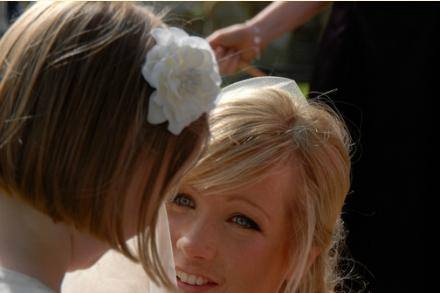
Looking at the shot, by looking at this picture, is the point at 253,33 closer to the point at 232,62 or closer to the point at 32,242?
the point at 232,62

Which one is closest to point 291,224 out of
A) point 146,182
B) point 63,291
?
point 63,291

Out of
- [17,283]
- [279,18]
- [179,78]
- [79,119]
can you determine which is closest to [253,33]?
[279,18]

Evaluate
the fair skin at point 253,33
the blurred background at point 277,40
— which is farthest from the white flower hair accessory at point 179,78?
the blurred background at point 277,40

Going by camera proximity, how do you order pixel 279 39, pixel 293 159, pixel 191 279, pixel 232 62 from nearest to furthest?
pixel 191 279 → pixel 293 159 → pixel 232 62 → pixel 279 39

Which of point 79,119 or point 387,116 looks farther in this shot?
point 387,116

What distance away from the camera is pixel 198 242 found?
2260 mm

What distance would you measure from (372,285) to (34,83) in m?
2.29

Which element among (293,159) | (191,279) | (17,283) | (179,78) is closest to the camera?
(17,283)

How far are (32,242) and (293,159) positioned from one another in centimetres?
104

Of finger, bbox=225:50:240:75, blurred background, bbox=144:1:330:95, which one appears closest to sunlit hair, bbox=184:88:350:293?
finger, bbox=225:50:240:75

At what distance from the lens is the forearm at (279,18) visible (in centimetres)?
325

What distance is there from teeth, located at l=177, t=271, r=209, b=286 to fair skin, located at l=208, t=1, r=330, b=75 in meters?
0.98

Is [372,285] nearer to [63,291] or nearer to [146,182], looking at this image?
[63,291]

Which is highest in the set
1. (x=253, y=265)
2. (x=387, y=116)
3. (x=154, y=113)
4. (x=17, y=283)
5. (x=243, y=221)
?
(x=154, y=113)
